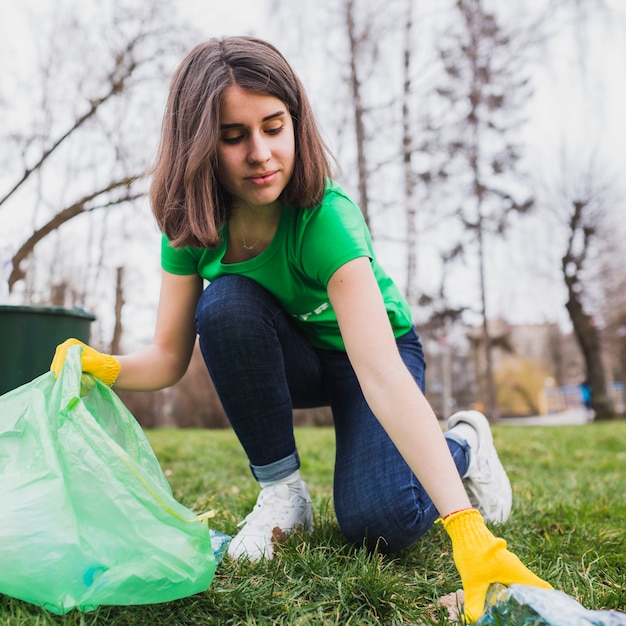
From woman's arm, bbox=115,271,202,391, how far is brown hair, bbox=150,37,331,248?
0.24 m

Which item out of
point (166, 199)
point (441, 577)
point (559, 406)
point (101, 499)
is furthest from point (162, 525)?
point (559, 406)

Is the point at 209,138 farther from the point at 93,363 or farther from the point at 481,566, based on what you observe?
the point at 481,566

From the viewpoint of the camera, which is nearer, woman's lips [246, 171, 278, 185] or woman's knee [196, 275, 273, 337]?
woman's lips [246, 171, 278, 185]

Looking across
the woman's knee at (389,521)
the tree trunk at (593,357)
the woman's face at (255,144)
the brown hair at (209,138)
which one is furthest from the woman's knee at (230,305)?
the tree trunk at (593,357)

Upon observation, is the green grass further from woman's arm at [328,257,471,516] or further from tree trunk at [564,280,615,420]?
tree trunk at [564,280,615,420]

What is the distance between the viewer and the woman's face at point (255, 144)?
1.37 m

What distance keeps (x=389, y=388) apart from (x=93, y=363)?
2.15 feet

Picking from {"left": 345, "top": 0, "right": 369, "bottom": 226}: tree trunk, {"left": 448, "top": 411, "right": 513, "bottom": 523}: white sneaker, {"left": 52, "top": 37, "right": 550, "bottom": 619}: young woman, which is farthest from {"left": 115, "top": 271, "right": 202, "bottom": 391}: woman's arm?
{"left": 345, "top": 0, "right": 369, "bottom": 226}: tree trunk

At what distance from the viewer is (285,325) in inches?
68.0

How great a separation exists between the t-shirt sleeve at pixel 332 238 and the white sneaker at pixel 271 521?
578 mm

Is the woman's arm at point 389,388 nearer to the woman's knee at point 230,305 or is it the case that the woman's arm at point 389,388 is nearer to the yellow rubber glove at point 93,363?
the woman's knee at point 230,305

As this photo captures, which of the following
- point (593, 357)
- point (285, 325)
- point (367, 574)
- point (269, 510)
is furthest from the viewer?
point (593, 357)

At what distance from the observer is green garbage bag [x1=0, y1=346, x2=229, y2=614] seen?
1.02m

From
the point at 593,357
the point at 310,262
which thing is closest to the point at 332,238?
the point at 310,262
